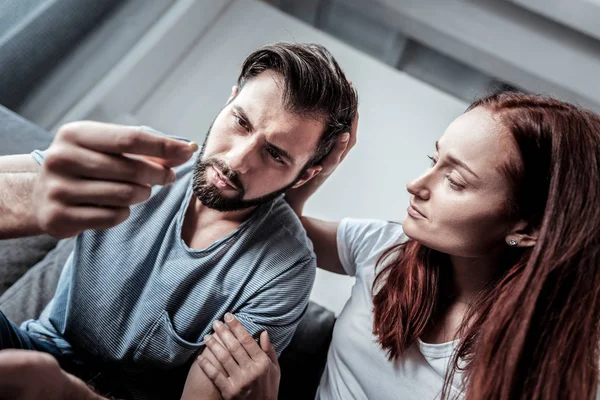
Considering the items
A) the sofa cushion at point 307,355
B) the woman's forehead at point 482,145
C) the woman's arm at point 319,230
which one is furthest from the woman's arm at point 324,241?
the woman's forehead at point 482,145

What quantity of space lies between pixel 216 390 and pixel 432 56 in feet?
4.11

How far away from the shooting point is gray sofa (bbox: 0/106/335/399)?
1339 mm

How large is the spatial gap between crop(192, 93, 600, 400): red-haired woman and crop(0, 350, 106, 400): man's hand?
0.38 metres

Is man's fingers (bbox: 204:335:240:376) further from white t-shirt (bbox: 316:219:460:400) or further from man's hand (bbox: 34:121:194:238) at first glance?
man's hand (bbox: 34:121:194:238)

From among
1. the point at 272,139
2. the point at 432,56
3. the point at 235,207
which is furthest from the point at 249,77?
the point at 432,56

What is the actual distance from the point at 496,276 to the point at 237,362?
1.68ft

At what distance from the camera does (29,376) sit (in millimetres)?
717

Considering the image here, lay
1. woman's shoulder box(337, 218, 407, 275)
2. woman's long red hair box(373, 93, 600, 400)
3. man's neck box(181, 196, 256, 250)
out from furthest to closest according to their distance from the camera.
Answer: woman's shoulder box(337, 218, 407, 275) → man's neck box(181, 196, 256, 250) → woman's long red hair box(373, 93, 600, 400)

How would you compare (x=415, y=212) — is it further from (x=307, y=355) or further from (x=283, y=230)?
(x=307, y=355)

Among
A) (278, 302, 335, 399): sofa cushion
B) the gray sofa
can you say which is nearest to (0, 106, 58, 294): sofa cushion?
the gray sofa

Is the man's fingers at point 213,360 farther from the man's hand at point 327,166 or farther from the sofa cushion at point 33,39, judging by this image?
the sofa cushion at point 33,39

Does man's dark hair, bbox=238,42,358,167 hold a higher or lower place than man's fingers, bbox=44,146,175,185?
higher

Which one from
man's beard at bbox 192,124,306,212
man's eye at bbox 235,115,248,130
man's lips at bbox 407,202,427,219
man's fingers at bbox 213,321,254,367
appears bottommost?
man's fingers at bbox 213,321,254,367

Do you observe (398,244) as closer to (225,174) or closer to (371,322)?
(371,322)
